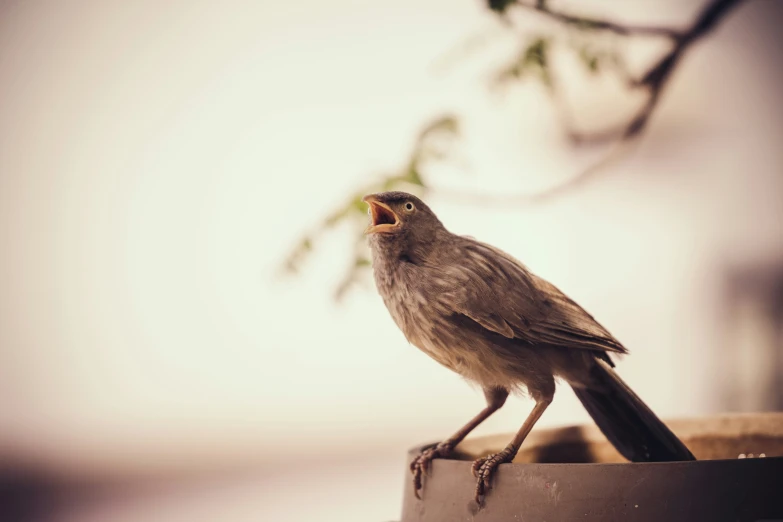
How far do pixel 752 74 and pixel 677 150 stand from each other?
A: 2.09ft

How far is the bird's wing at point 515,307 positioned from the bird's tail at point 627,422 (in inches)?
8.4

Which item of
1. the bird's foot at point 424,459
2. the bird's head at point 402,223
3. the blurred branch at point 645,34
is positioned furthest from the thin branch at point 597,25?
the bird's foot at point 424,459

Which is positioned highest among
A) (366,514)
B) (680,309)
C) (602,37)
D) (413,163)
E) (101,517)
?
(602,37)

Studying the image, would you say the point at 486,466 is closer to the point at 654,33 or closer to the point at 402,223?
the point at 402,223

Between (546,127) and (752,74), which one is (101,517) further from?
(752,74)

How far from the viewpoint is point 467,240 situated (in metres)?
1.67

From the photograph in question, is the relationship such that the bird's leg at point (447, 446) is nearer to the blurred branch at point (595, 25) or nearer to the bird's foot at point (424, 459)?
the bird's foot at point (424, 459)

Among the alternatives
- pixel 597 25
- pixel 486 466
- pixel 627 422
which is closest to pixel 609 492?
pixel 486 466

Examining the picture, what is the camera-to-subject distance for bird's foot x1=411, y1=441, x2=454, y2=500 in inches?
52.1

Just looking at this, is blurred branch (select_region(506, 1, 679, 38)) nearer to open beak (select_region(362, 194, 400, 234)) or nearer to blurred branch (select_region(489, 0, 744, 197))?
blurred branch (select_region(489, 0, 744, 197))

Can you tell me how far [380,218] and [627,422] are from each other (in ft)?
2.49

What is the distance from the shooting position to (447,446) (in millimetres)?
1473

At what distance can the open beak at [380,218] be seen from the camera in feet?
5.18

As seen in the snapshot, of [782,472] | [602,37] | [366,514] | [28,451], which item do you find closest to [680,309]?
[366,514]
